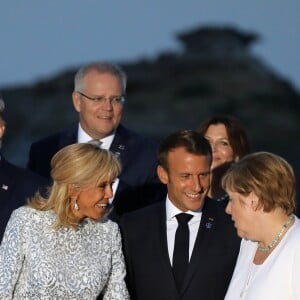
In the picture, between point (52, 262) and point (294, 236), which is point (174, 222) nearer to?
point (52, 262)

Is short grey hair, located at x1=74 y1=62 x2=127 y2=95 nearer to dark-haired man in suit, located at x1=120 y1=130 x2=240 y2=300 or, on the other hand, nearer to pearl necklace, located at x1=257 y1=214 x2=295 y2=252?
dark-haired man in suit, located at x1=120 y1=130 x2=240 y2=300

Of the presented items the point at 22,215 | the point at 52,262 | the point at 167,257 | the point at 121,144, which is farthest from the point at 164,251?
the point at 121,144

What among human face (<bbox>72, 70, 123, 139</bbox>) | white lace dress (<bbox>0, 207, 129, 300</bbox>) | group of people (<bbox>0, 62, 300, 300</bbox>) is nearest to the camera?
group of people (<bbox>0, 62, 300, 300</bbox>)

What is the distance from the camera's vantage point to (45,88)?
806 inches

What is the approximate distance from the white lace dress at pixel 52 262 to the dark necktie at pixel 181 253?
35 centimetres

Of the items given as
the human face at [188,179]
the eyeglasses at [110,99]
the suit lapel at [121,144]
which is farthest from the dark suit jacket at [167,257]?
the eyeglasses at [110,99]

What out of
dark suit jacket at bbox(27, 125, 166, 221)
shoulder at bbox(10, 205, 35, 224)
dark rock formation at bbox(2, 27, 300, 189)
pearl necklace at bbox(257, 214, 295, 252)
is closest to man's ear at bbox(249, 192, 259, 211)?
pearl necklace at bbox(257, 214, 295, 252)

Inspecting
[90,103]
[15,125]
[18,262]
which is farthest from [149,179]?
[15,125]

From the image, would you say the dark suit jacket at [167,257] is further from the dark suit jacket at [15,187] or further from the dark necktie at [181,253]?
the dark suit jacket at [15,187]

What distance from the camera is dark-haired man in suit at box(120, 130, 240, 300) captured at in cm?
532

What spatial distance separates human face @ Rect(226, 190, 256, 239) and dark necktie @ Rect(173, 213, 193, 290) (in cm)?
63

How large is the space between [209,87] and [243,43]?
2799 millimetres

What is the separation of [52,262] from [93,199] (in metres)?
0.34

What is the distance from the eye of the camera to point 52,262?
4.94m
